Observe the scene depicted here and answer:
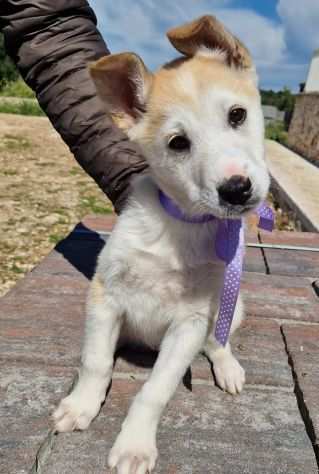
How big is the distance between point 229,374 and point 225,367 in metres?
0.04

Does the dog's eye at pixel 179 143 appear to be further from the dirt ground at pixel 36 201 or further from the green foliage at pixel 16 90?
the green foliage at pixel 16 90

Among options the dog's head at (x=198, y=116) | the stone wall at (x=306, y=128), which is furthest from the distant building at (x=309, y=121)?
the dog's head at (x=198, y=116)

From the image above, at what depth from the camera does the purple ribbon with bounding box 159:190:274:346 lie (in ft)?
6.77

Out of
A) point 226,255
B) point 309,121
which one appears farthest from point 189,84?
point 309,121

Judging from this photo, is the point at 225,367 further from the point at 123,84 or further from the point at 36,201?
the point at 36,201

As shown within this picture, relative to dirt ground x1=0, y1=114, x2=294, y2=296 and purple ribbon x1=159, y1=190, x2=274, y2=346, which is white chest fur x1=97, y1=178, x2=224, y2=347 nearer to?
purple ribbon x1=159, y1=190, x2=274, y2=346

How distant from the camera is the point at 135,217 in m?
2.17

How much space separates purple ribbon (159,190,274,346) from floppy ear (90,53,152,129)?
435mm

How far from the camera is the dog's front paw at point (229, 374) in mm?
2123

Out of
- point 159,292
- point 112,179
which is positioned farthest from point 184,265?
point 112,179

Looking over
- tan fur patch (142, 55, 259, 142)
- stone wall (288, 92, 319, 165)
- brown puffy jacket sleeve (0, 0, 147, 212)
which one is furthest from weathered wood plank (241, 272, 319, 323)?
stone wall (288, 92, 319, 165)

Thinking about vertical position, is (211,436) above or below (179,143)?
below

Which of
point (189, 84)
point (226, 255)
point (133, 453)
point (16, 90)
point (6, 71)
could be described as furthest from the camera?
point (16, 90)

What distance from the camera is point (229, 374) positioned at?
7.04ft
